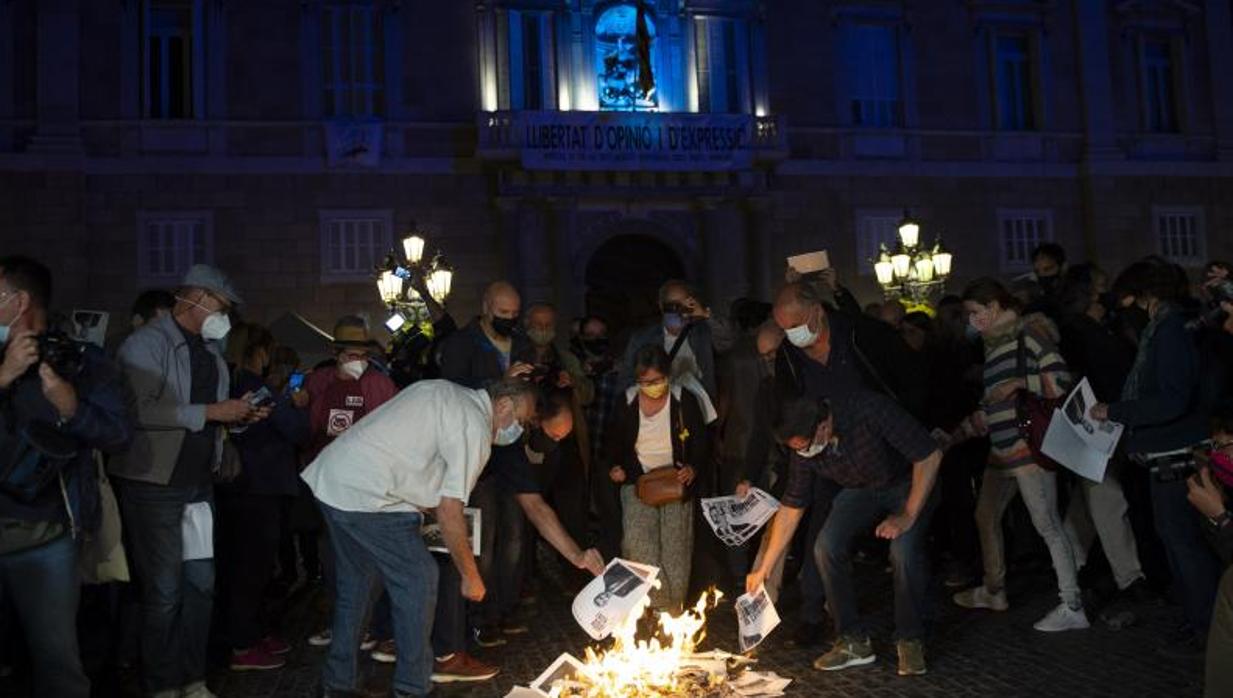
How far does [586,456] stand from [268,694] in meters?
3.01

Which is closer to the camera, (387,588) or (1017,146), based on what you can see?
(387,588)

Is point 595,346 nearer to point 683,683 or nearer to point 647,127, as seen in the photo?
point 683,683

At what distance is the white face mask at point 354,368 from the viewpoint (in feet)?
22.5

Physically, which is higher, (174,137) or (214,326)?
(174,137)

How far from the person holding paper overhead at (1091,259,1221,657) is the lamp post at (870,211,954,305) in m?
10.3

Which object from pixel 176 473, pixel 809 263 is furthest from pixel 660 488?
pixel 176 473

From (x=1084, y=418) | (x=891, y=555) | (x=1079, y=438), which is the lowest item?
(x=891, y=555)

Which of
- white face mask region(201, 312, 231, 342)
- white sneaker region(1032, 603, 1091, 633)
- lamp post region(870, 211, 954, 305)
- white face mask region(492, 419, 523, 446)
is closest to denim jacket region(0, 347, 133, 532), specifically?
white face mask region(201, 312, 231, 342)

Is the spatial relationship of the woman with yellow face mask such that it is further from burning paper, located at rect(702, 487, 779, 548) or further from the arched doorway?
the arched doorway

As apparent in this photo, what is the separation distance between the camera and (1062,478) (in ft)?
27.4

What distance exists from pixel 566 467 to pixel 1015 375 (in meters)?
3.44

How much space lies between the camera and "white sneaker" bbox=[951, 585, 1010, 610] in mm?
7363

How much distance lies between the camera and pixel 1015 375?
6.87m

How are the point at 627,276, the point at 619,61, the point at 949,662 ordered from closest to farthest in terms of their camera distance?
the point at 949,662 < the point at 619,61 < the point at 627,276
